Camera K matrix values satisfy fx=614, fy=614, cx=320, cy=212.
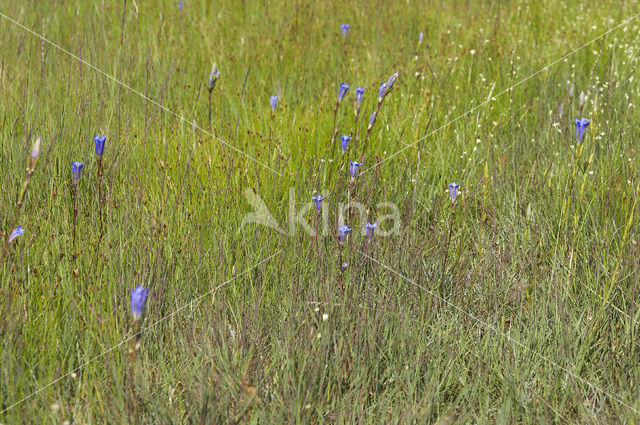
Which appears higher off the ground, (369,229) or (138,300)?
(138,300)

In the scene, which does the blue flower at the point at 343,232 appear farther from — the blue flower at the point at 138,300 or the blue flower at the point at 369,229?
the blue flower at the point at 138,300

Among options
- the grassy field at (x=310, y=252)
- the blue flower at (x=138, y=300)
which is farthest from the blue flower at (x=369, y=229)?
the blue flower at (x=138, y=300)

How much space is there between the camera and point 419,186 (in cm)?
273

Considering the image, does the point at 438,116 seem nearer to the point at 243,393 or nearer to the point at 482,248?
the point at 482,248

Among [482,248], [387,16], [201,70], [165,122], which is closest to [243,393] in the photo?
[482,248]

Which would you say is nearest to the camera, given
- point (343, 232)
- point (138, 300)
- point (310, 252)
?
point (138, 300)

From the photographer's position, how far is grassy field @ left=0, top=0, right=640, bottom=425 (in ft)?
5.80

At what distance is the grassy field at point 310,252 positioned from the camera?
69.6 inches

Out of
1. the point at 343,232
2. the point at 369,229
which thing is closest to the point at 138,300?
the point at 343,232

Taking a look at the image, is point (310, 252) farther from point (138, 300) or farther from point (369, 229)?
point (138, 300)

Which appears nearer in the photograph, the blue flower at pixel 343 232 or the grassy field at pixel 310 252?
the grassy field at pixel 310 252

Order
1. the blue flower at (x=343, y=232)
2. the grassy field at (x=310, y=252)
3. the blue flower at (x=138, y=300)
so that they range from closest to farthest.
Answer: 1. the blue flower at (x=138, y=300)
2. the grassy field at (x=310, y=252)
3. the blue flower at (x=343, y=232)

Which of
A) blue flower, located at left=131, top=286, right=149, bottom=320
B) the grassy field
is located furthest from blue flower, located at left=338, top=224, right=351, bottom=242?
blue flower, located at left=131, top=286, right=149, bottom=320

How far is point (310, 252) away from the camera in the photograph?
Result: 2283 mm
